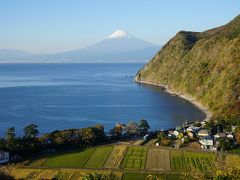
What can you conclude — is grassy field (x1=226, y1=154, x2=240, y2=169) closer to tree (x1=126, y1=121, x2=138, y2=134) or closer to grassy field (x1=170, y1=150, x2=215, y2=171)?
grassy field (x1=170, y1=150, x2=215, y2=171)

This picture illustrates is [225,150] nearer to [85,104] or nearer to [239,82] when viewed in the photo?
[239,82]

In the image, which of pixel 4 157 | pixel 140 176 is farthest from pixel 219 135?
pixel 4 157

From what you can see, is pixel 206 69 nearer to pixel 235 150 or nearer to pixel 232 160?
pixel 235 150

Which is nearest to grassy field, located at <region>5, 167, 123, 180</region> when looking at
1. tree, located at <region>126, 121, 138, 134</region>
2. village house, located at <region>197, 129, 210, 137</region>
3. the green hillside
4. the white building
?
the white building

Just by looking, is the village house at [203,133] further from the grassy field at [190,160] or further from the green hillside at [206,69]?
the green hillside at [206,69]

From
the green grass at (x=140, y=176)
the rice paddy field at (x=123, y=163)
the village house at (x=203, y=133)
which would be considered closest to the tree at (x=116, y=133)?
the rice paddy field at (x=123, y=163)

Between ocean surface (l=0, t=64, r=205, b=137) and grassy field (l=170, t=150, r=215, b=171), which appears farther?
ocean surface (l=0, t=64, r=205, b=137)

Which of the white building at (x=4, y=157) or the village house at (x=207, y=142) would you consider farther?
the village house at (x=207, y=142)

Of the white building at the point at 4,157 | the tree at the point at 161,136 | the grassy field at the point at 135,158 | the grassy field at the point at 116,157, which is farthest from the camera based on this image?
the tree at the point at 161,136
